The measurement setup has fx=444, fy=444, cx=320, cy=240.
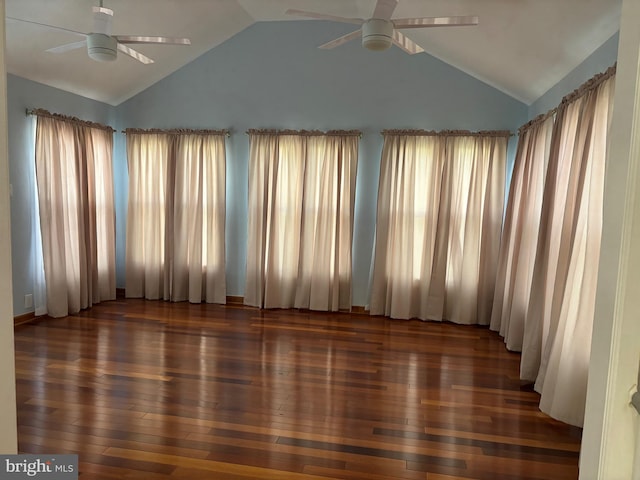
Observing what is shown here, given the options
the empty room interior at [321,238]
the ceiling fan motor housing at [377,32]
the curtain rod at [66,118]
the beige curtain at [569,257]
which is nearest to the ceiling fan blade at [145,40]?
the empty room interior at [321,238]

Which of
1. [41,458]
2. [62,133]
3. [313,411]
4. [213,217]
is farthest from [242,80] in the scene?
[41,458]

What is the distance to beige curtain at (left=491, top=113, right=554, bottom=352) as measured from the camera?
4172mm

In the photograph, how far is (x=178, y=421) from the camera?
2861mm

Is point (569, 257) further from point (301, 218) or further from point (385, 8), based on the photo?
point (301, 218)

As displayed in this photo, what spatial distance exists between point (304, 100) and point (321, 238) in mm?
1796

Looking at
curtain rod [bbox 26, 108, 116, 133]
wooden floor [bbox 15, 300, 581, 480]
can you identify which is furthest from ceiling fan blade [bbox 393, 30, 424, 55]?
curtain rod [bbox 26, 108, 116, 133]

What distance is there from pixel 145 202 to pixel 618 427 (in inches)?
233

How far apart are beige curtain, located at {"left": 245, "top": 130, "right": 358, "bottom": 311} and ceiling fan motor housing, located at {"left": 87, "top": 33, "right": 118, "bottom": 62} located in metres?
2.34

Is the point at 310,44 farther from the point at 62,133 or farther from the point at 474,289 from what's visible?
the point at 474,289

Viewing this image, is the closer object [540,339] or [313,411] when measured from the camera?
[313,411]

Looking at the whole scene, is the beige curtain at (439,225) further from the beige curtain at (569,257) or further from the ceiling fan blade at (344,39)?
the ceiling fan blade at (344,39)

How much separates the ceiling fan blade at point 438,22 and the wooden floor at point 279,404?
2.69 meters

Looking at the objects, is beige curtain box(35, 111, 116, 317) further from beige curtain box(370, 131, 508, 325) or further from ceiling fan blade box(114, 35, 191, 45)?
beige curtain box(370, 131, 508, 325)

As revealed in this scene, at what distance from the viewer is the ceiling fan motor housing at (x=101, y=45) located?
347 cm
